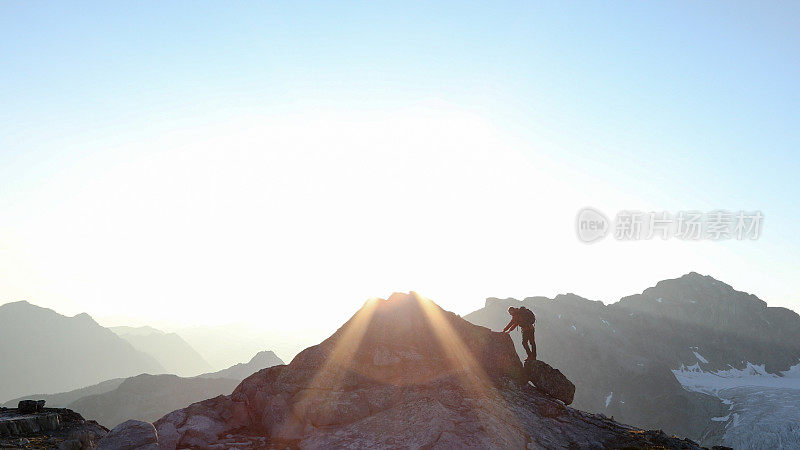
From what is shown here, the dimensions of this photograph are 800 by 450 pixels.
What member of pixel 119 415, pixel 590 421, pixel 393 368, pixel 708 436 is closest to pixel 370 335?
pixel 393 368

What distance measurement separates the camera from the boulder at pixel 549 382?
24594mm

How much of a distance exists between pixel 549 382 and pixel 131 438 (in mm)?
22493

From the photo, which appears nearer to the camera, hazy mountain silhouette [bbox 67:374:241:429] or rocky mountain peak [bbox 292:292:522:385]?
rocky mountain peak [bbox 292:292:522:385]

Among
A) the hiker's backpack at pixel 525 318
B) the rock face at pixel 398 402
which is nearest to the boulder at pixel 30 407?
the rock face at pixel 398 402

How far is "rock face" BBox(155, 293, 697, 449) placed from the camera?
18.0 meters

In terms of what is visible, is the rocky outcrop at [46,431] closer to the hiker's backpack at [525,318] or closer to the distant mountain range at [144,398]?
the hiker's backpack at [525,318]

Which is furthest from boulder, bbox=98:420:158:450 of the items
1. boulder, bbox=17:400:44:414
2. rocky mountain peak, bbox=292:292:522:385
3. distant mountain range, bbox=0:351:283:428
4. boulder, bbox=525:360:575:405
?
distant mountain range, bbox=0:351:283:428

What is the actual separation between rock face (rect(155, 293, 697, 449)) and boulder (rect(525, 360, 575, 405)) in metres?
0.71

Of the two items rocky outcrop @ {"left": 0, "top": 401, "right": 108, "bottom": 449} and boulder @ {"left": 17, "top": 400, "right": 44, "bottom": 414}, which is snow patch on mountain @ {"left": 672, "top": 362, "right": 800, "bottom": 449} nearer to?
rocky outcrop @ {"left": 0, "top": 401, "right": 108, "bottom": 449}

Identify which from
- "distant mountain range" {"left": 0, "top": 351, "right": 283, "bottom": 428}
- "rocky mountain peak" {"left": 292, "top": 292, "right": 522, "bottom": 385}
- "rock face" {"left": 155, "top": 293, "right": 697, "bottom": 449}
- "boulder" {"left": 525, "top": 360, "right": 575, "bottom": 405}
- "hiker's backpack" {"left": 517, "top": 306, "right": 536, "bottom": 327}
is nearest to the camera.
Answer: "rock face" {"left": 155, "top": 293, "right": 697, "bottom": 449}

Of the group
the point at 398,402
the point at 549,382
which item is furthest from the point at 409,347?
the point at 549,382

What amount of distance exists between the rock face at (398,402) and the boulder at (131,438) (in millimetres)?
671

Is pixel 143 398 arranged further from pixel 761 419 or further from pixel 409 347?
pixel 761 419

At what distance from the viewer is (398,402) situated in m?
20.2
